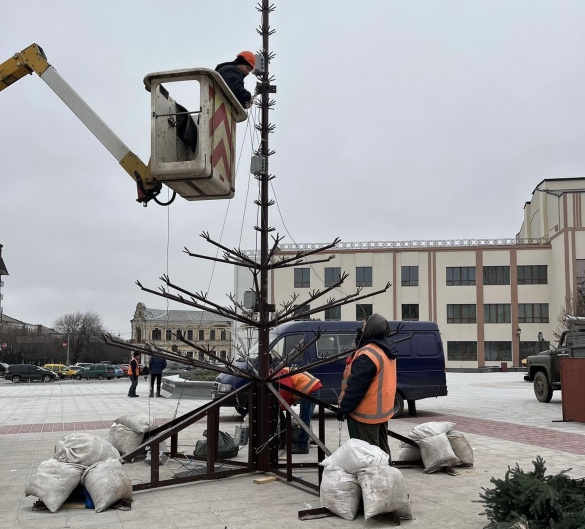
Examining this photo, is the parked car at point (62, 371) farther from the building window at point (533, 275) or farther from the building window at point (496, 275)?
the building window at point (533, 275)

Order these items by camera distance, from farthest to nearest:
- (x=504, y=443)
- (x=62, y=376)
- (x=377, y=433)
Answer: (x=62, y=376), (x=504, y=443), (x=377, y=433)

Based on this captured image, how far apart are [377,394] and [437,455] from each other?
65.4 inches

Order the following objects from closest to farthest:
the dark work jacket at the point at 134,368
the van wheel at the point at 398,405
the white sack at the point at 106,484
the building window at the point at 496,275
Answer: the white sack at the point at 106,484 < the van wheel at the point at 398,405 < the dark work jacket at the point at 134,368 < the building window at the point at 496,275

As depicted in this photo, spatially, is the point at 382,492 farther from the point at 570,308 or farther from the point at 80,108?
the point at 570,308

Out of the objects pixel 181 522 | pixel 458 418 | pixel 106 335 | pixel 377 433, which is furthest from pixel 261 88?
pixel 458 418

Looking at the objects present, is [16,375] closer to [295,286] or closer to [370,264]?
[295,286]

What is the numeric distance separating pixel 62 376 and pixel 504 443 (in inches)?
2073

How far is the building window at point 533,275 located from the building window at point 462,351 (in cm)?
729

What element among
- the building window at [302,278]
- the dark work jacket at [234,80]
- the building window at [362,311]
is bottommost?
the building window at [362,311]

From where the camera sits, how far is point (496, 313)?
2395 inches

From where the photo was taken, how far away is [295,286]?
61.0 metres

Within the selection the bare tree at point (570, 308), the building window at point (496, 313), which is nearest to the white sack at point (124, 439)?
the bare tree at point (570, 308)

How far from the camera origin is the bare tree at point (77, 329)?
101 m

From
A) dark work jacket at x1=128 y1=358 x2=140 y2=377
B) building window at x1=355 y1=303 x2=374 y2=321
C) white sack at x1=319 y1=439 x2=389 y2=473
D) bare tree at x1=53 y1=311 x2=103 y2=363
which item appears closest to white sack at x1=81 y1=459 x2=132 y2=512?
white sack at x1=319 y1=439 x2=389 y2=473
